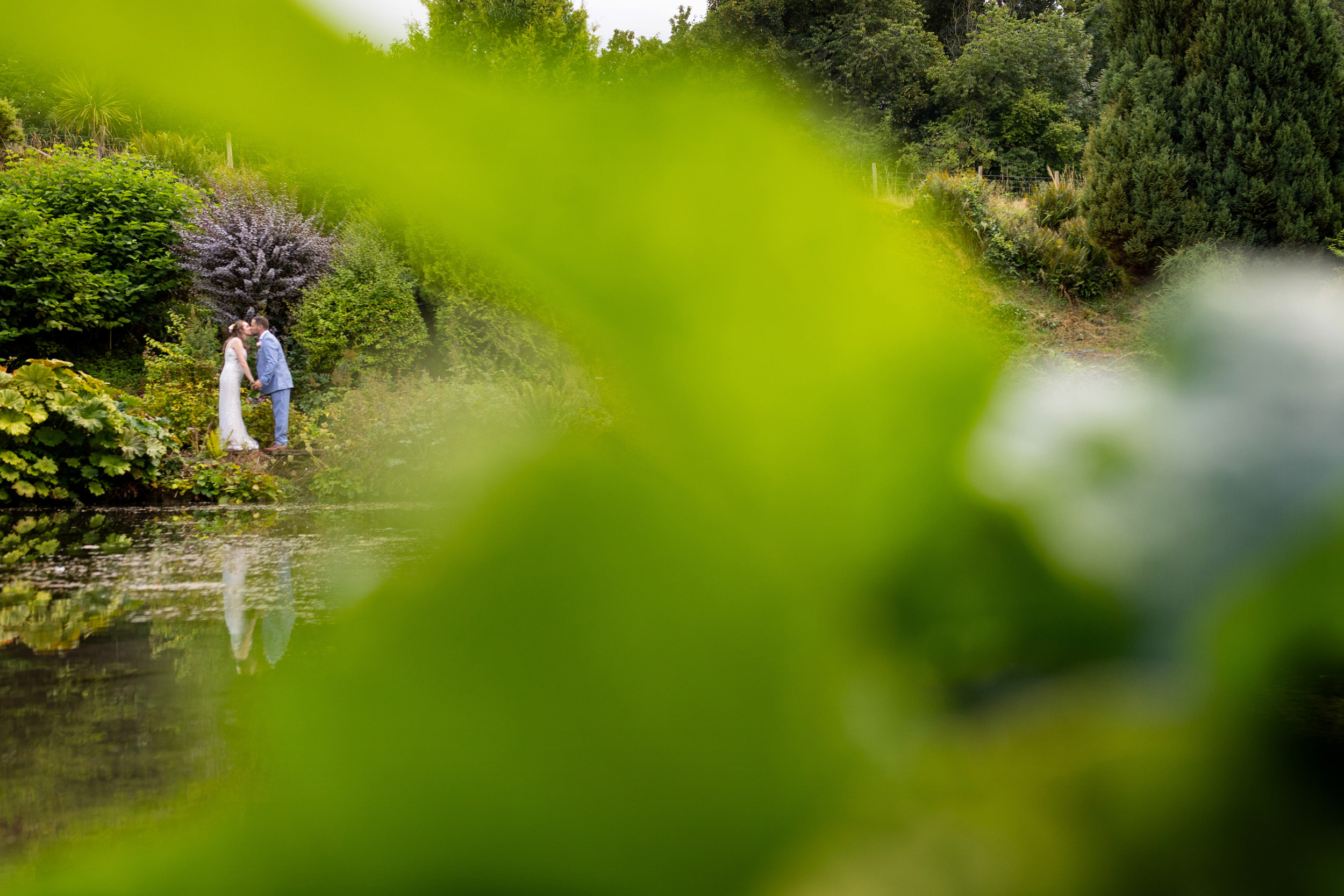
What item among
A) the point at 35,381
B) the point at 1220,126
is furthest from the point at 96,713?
the point at 1220,126

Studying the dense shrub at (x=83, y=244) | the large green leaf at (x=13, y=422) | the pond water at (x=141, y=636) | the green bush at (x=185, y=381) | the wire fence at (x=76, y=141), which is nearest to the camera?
the pond water at (x=141, y=636)

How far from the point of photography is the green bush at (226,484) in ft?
19.5

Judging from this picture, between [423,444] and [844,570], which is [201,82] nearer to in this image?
[844,570]

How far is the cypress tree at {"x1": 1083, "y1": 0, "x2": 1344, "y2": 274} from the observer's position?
8477 millimetres

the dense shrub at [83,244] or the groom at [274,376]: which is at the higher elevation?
the dense shrub at [83,244]

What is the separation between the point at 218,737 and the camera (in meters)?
0.17

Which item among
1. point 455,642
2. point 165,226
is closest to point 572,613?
point 455,642

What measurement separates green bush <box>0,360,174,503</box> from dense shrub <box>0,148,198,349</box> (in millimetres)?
3601

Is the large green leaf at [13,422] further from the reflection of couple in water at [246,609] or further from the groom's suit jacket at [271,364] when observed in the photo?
the groom's suit jacket at [271,364]

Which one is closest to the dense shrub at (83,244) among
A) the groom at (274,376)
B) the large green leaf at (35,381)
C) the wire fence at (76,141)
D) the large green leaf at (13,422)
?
the groom at (274,376)

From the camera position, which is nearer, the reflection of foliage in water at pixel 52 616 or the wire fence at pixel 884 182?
the wire fence at pixel 884 182

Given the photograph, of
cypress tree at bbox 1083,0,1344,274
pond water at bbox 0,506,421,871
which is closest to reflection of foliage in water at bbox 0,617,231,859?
pond water at bbox 0,506,421,871

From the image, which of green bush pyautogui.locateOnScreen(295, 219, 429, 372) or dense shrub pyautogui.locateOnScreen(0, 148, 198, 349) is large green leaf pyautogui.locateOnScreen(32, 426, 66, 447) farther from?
dense shrub pyautogui.locateOnScreen(0, 148, 198, 349)

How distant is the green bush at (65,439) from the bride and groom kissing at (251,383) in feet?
5.30
